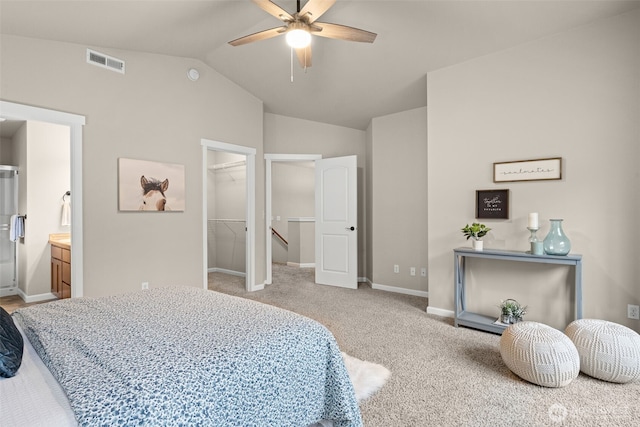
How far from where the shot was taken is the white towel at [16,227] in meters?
4.41

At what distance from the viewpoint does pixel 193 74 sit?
4.18 metres

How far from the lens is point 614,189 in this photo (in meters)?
2.79

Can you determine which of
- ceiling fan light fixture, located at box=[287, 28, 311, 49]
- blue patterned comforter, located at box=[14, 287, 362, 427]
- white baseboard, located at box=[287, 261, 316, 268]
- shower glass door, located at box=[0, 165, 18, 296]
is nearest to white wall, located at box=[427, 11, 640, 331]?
ceiling fan light fixture, located at box=[287, 28, 311, 49]

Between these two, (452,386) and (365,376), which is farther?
(365,376)

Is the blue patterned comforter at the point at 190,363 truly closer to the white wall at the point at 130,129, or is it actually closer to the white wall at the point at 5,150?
A: the white wall at the point at 130,129

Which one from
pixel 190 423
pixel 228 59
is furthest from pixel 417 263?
pixel 190 423

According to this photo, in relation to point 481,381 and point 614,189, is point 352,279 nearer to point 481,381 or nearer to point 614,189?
point 481,381

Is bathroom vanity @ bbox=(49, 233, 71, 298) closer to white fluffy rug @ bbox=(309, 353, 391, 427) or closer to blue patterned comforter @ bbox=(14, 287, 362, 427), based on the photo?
blue patterned comforter @ bbox=(14, 287, 362, 427)

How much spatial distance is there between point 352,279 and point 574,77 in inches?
138

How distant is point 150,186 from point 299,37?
234cm

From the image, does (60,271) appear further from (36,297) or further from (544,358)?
(544,358)

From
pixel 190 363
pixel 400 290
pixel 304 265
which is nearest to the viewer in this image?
pixel 190 363

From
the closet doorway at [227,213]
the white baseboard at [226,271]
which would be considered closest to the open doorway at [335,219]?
the white baseboard at [226,271]

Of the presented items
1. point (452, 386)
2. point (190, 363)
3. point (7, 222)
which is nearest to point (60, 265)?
point (7, 222)
